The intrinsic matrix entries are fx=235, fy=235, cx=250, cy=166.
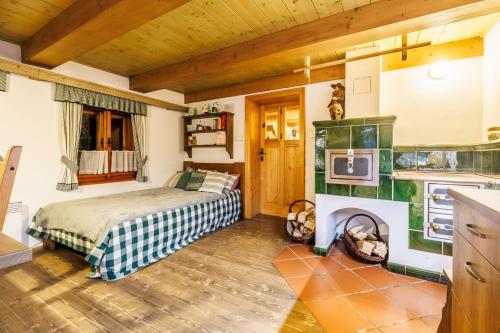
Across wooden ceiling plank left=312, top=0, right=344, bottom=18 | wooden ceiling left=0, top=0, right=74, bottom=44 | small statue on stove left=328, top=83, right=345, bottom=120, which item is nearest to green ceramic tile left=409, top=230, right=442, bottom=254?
small statue on stove left=328, top=83, right=345, bottom=120

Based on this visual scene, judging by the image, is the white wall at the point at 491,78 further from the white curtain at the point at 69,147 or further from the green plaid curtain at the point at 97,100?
the white curtain at the point at 69,147

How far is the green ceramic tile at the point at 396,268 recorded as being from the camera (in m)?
2.14

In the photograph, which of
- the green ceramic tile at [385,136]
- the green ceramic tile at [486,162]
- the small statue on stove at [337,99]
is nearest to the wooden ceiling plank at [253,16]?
the small statue on stove at [337,99]

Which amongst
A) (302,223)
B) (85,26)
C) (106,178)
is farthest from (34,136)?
(302,223)

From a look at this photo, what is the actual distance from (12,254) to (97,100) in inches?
117

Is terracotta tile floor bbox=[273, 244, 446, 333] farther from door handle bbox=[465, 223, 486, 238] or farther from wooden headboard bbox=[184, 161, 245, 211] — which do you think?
wooden headboard bbox=[184, 161, 245, 211]

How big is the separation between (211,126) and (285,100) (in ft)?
4.53

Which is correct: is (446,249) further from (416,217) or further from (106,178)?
(106,178)

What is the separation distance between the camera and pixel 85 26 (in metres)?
1.86

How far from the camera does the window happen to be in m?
3.16

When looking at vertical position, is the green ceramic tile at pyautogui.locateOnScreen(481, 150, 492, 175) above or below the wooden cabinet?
above

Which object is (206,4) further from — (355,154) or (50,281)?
(50,281)

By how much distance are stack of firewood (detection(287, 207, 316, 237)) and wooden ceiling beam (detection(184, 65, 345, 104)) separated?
1860 mm

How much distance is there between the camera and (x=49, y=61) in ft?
8.27
